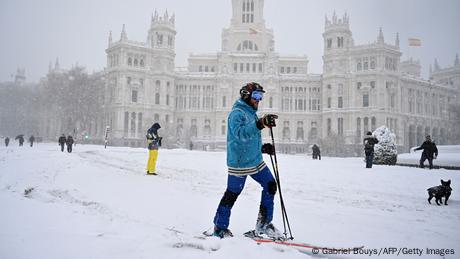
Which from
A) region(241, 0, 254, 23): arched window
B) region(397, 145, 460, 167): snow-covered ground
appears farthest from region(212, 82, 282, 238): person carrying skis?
region(241, 0, 254, 23): arched window

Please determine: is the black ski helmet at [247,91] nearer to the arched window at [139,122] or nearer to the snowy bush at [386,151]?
the snowy bush at [386,151]

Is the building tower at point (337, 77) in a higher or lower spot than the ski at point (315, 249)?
higher

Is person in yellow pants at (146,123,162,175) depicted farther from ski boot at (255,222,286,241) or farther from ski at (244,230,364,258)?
ski at (244,230,364,258)

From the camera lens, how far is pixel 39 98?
221ft

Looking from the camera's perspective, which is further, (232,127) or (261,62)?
(261,62)

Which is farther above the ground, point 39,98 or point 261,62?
point 261,62

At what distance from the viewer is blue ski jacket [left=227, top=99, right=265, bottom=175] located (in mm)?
4230

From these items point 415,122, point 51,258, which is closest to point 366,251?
point 51,258

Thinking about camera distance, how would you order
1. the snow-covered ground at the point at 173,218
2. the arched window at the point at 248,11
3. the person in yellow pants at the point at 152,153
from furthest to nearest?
1. the arched window at the point at 248,11
2. the person in yellow pants at the point at 152,153
3. the snow-covered ground at the point at 173,218

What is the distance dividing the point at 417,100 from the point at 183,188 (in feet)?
235

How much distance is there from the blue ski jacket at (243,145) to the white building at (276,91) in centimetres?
5117

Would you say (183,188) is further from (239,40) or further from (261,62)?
(239,40)

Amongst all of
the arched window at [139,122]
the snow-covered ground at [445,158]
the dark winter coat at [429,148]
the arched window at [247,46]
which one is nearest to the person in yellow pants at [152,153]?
the dark winter coat at [429,148]

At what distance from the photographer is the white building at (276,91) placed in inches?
2373
